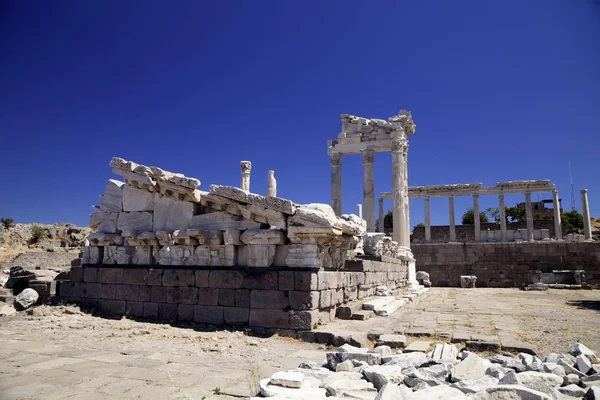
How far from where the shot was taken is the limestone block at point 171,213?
27.6 ft

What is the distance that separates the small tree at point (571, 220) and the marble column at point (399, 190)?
1793 inches

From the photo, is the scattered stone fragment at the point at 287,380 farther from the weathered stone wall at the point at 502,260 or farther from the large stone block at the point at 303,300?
the weathered stone wall at the point at 502,260

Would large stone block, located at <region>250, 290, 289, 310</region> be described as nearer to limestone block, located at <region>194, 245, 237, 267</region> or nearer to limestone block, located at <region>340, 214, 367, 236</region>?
limestone block, located at <region>194, 245, 237, 267</region>

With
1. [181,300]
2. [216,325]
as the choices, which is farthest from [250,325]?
[181,300]

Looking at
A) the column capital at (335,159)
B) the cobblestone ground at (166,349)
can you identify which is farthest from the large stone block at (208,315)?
the column capital at (335,159)

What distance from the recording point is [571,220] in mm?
56844

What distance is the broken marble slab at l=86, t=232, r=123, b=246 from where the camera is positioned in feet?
29.7

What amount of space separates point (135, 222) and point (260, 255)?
3.28m

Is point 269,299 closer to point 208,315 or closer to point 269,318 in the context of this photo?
point 269,318

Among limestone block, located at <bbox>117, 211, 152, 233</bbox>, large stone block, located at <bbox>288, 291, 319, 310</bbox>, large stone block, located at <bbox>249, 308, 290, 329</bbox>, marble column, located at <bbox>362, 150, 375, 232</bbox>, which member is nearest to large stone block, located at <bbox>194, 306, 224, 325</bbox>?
large stone block, located at <bbox>249, 308, 290, 329</bbox>

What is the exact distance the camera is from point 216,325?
293 inches

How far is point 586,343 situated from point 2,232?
40.5m

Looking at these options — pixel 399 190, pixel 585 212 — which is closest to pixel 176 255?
pixel 399 190

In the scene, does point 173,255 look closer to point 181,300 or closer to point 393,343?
point 181,300
